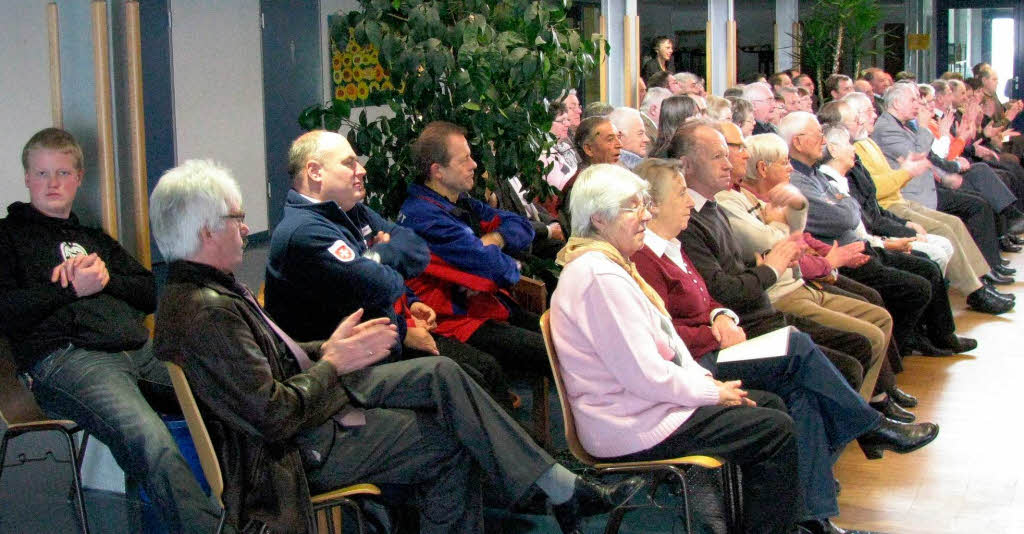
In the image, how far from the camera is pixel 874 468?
4.08 meters

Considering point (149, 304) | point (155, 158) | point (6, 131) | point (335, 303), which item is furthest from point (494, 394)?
point (155, 158)

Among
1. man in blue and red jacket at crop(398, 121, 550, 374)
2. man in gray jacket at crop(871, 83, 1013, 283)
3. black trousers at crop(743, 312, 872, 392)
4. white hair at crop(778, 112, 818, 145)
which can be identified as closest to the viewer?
man in blue and red jacket at crop(398, 121, 550, 374)

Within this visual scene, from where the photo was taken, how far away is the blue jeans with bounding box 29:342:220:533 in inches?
124

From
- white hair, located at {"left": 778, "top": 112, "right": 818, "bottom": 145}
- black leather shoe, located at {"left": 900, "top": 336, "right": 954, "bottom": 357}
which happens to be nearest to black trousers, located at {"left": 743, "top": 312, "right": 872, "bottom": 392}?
white hair, located at {"left": 778, "top": 112, "right": 818, "bottom": 145}

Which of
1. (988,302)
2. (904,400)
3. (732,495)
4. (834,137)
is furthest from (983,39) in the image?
(732,495)

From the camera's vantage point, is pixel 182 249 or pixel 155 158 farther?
pixel 155 158

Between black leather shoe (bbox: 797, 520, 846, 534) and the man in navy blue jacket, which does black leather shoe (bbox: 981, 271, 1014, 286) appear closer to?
black leather shoe (bbox: 797, 520, 846, 534)

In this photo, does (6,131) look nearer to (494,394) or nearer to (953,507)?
(494,394)

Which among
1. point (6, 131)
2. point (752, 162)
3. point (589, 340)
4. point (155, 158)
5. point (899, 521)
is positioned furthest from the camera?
point (155, 158)

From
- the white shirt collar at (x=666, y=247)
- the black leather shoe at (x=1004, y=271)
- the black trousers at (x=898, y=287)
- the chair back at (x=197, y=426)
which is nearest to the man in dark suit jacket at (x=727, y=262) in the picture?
the white shirt collar at (x=666, y=247)

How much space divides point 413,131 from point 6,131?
163 inches

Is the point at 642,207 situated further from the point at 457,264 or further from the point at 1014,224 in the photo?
the point at 1014,224

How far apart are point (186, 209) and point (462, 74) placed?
5.52 ft

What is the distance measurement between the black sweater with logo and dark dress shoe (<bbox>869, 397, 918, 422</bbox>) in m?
2.85
